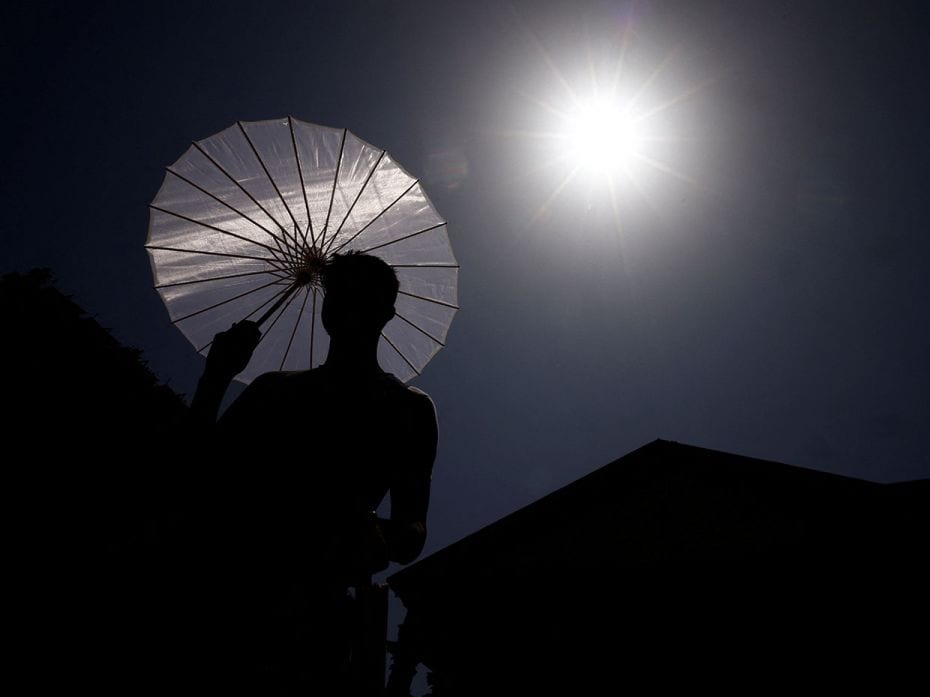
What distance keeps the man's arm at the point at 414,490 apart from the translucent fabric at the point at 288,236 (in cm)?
229

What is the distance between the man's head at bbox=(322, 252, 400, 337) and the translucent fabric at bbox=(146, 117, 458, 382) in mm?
2267

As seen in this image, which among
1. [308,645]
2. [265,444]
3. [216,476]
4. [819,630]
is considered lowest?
[308,645]

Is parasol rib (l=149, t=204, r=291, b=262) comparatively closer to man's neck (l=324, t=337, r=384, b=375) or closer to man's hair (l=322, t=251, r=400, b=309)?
man's hair (l=322, t=251, r=400, b=309)

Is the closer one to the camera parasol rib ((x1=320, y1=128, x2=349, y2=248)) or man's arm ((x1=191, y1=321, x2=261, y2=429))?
man's arm ((x1=191, y1=321, x2=261, y2=429))

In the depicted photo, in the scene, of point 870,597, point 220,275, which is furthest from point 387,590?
point 870,597

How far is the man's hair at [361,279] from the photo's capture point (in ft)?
5.68

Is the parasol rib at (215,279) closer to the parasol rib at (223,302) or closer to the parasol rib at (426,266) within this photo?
the parasol rib at (223,302)

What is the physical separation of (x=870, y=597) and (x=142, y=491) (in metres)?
8.03

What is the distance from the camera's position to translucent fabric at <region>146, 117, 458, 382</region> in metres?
3.79

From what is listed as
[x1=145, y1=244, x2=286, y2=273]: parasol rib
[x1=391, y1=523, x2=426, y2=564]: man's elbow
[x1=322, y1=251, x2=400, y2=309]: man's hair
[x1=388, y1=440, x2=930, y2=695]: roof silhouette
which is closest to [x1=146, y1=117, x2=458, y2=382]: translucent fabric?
[x1=145, y1=244, x2=286, y2=273]: parasol rib

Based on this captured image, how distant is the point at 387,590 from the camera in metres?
1.67

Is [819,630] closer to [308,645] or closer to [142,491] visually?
[308,645]

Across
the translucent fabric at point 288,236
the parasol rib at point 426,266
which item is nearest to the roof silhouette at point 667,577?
the translucent fabric at point 288,236

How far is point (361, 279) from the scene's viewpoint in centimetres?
175
